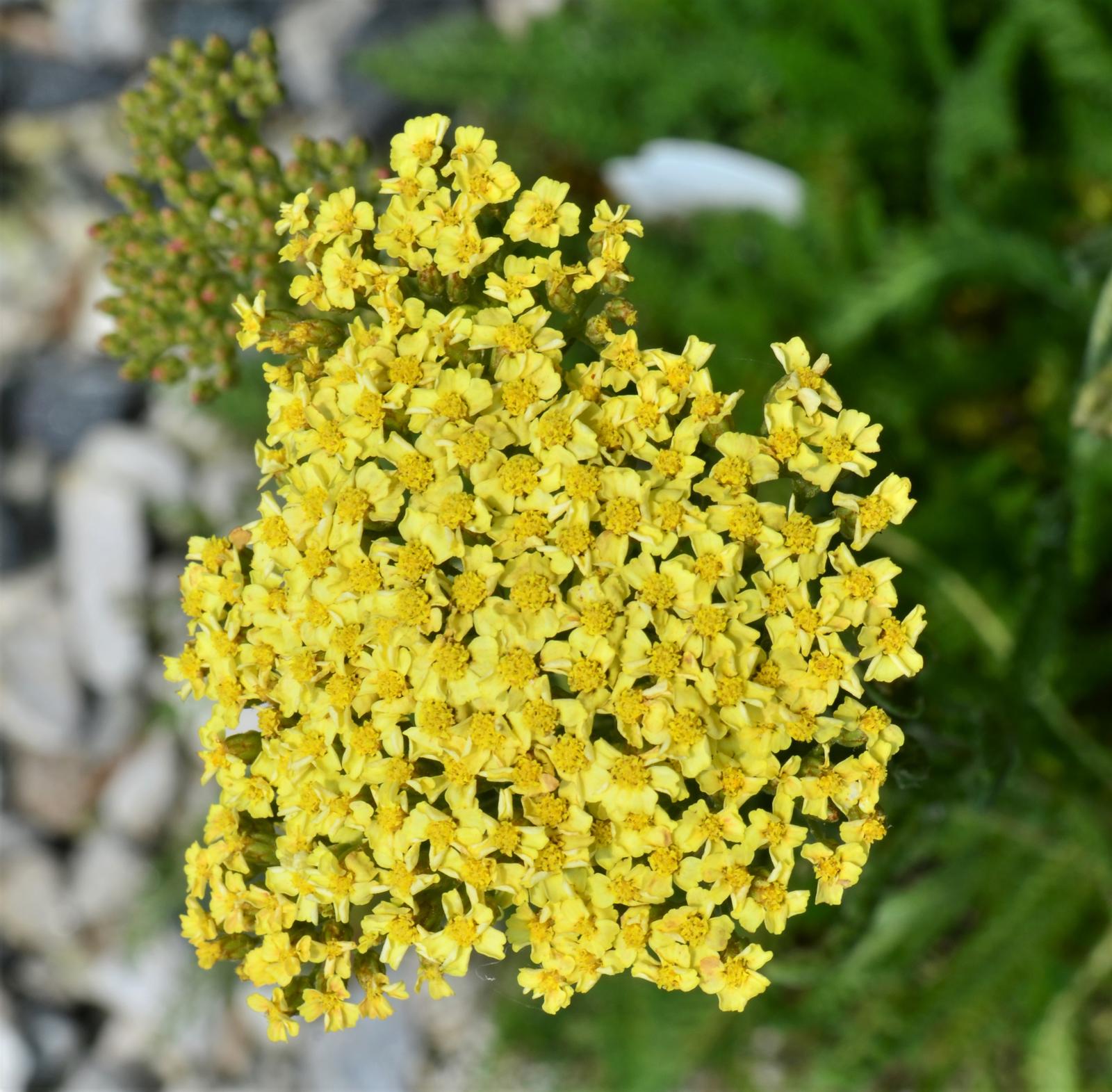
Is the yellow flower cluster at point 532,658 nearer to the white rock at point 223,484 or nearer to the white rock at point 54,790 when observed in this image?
the white rock at point 223,484

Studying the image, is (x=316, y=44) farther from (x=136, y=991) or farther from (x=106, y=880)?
(x=136, y=991)

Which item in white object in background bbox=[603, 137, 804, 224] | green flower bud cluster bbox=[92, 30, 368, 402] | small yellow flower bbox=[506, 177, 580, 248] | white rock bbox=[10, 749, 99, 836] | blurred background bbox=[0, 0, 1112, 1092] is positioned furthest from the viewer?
white rock bbox=[10, 749, 99, 836]

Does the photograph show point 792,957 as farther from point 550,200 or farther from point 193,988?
point 193,988

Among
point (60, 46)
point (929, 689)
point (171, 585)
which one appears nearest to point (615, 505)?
point (929, 689)

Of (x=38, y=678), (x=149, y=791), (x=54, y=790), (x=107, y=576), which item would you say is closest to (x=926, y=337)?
(x=107, y=576)

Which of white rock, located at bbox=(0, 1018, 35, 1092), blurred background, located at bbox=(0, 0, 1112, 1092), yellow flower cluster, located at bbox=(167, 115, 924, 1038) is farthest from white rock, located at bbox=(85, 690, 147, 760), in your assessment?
yellow flower cluster, located at bbox=(167, 115, 924, 1038)

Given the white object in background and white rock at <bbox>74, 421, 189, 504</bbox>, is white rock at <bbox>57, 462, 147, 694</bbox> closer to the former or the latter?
white rock at <bbox>74, 421, 189, 504</bbox>
